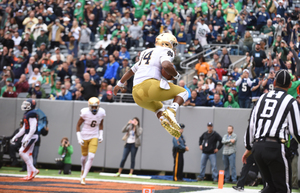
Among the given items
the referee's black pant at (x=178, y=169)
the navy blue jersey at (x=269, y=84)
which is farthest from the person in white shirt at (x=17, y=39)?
the navy blue jersey at (x=269, y=84)

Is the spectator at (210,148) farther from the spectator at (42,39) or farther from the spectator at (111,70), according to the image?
the spectator at (42,39)

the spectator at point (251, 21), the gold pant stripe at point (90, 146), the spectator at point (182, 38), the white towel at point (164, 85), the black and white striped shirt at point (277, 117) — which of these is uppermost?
the spectator at point (251, 21)

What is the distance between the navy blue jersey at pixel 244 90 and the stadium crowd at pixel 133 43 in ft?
0.11

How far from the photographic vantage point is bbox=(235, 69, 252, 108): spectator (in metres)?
13.2

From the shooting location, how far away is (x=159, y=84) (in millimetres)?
5840

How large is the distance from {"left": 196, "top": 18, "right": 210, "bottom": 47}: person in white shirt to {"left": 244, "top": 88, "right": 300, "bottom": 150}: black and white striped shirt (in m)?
12.1

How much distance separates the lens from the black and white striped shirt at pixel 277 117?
5.00m

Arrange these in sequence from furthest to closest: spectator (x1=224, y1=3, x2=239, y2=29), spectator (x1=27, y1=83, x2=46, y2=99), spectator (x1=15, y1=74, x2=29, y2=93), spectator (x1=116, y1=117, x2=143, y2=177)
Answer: spectator (x1=224, y1=3, x2=239, y2=29) → spectator (x1=15, y1=74, x2=29, y2=93) → spectator (x1=27, y1=83, x2=46, y2=99) → spectator (x1=116, y1=117, x2=143, y2=177)

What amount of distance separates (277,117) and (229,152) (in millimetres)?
8029

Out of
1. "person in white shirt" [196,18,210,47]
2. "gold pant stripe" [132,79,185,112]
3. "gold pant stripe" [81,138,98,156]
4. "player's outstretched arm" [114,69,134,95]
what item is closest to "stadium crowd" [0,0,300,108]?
"person in white shirt" [196,18,210,47]

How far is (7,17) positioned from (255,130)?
19.5 m

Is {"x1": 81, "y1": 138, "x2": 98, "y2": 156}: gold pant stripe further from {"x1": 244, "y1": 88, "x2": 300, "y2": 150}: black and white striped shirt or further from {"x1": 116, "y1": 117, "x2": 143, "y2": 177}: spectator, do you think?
{"x1": 244, "y1": 88, "x2": 300, "y2": 150}: black and white striped shirt

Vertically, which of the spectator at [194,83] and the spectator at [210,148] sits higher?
the spectator at [194,83]

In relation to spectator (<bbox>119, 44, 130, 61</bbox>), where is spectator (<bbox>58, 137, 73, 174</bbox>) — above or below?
below
